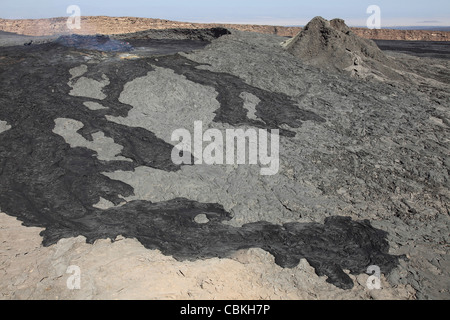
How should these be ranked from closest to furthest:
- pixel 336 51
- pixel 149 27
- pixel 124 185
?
pixel 124 185 < pixel 336 51 < pixel 149 27

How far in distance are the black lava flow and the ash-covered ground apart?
2 cm

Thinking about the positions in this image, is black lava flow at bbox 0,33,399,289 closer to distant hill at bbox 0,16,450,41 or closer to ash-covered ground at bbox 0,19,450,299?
ash-covered ground at bbox 0,19,450,299

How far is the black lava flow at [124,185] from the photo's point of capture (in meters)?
4.34

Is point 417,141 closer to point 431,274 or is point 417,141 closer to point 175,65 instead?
point 431,274

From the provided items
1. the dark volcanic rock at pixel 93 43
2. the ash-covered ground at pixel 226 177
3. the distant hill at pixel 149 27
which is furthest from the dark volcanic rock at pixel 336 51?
the distant hill at pixel 149 27

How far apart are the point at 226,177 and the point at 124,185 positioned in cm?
155

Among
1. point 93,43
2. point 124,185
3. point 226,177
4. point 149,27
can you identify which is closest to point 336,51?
point 226,177

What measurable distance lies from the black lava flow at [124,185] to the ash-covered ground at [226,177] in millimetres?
25

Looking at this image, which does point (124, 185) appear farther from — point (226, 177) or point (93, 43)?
point (93, 43)

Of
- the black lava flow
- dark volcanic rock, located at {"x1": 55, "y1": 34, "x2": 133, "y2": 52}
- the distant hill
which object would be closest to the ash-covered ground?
the black lava flow

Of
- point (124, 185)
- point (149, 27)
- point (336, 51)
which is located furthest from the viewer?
point (149, 27)

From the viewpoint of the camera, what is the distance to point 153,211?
497 centimetres

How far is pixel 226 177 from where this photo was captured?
569cm

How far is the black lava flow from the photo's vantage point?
4340 millimetres
